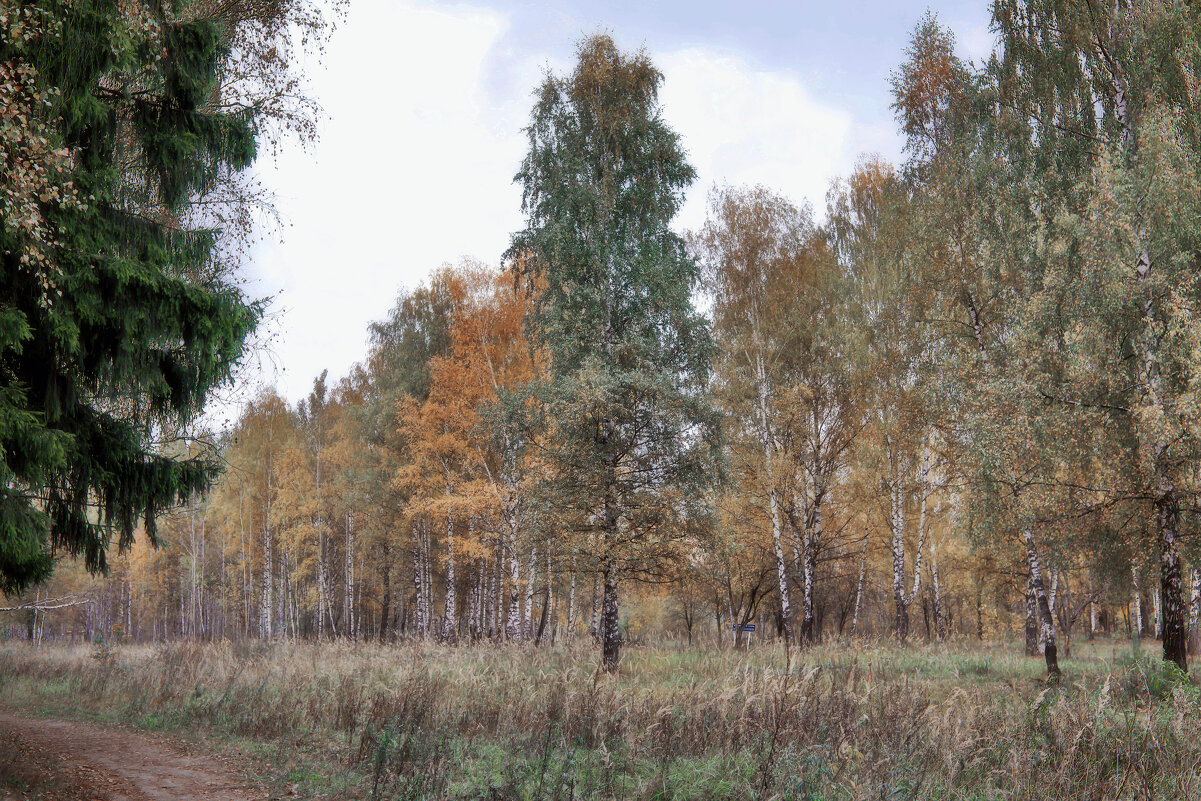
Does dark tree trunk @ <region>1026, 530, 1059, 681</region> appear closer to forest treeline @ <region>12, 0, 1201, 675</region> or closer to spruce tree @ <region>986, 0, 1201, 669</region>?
forest treeline @ <region>12, 0, 1201, 675</region>

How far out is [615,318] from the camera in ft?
44.1

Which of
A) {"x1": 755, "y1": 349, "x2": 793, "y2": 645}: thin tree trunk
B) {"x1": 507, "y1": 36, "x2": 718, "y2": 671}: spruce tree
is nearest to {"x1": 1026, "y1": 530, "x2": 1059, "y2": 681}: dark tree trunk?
{"x1": 755, "y1": 349, "x2": 793, "y2": 645}: thin tree trunk

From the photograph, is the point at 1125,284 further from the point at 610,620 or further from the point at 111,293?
the point at 111,293

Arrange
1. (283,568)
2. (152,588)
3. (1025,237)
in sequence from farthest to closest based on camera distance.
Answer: (152,588), (283,568), (1025,237)

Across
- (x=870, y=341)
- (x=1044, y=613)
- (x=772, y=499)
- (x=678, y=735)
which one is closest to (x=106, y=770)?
(x=678, y=735)

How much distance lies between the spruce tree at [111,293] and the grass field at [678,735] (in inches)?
120

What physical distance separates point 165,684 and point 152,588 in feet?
115

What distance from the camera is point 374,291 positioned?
88.5 feet

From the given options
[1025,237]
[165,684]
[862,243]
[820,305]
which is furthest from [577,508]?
[862,243]

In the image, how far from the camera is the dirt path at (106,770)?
581cm

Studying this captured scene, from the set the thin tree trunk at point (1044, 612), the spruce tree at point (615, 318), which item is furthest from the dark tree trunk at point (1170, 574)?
the spruce tree at point (615, 318)

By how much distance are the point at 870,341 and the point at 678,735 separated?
1463 centimetres

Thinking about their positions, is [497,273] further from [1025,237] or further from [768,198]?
[1025,237]

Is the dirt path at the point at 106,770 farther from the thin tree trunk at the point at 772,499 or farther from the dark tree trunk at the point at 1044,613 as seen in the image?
the dark tree trunk at the point at 1044,613
